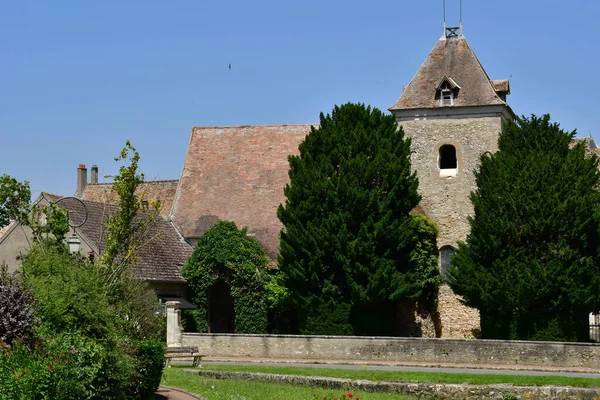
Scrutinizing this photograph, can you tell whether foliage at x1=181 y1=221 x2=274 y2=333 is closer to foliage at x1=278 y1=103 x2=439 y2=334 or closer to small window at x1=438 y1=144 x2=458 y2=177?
foliage at x1=278 y1=103 x2=439 y2=334

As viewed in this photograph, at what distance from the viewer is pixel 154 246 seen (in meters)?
40.0

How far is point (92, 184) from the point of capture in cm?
5409

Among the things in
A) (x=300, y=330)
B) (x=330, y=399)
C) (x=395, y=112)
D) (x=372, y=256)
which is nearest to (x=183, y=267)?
(x=300, y=330)

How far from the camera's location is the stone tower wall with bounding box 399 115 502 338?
3897 cm

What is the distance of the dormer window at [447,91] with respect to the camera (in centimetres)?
3984

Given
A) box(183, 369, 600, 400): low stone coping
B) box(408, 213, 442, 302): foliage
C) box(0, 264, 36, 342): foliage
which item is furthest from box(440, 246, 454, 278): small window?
box(0, 264, 36, 342): foliage

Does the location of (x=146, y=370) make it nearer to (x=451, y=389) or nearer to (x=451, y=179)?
(x=451, y=389)

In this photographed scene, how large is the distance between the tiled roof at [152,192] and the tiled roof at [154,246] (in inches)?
209

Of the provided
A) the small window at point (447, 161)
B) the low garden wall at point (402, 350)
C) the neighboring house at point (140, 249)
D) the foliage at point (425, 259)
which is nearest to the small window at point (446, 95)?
the small window at point (447, 161)

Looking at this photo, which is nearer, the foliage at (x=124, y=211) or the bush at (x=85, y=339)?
the bush at (x=85, y=339)

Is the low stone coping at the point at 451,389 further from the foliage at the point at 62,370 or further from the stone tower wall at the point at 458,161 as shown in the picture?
the stone tower wall at the point at 458,161

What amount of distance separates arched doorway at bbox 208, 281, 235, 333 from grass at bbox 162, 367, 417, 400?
14314 mm

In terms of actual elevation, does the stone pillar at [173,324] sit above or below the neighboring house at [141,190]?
below

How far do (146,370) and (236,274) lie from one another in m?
19.7
